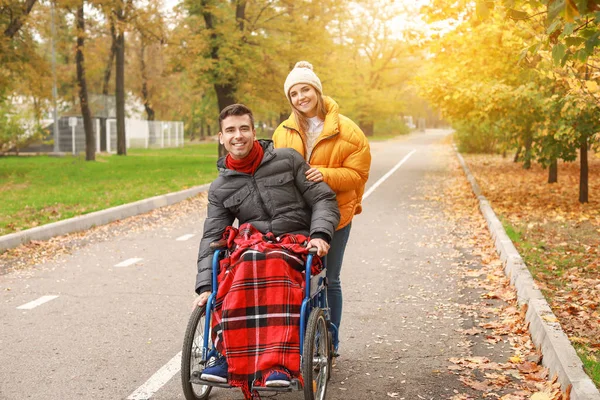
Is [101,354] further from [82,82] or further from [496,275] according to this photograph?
[82,82]

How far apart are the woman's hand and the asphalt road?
A: 1370 millimetres

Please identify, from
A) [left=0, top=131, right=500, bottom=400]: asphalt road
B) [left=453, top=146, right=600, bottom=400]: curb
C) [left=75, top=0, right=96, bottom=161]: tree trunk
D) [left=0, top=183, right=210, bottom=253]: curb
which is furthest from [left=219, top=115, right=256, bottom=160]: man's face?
[left=75, top=0, right=96, bottom=161]: tree trunk

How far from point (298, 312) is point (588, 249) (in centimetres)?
662

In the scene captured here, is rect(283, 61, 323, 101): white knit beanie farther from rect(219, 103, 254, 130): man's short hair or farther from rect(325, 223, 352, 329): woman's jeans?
rect(325, 223, 352, 329): woman's jeans

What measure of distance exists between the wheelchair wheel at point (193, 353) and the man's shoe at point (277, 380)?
49 cm

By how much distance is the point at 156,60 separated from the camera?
4991 centimetres

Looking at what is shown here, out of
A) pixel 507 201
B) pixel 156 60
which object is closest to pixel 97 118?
pixel 156 60

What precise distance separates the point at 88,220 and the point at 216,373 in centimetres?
847

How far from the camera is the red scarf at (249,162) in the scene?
438 cm

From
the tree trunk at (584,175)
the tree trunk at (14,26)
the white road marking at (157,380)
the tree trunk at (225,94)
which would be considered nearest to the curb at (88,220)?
the white road marking at (157,380)

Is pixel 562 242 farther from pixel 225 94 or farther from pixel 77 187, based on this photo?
pixel 225 94

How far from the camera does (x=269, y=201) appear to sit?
4.39m

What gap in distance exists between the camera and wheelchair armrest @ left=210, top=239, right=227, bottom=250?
4172 mm

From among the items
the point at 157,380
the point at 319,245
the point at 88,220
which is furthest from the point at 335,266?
the point at 88,220
